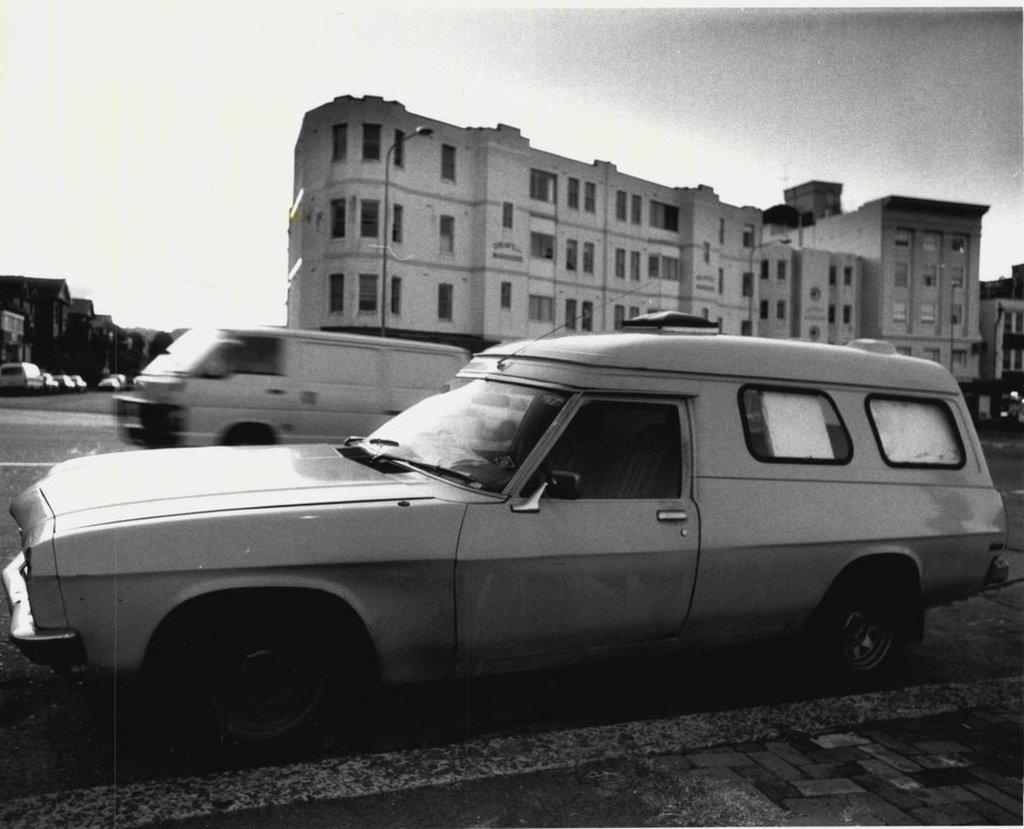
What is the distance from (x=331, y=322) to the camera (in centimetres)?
930

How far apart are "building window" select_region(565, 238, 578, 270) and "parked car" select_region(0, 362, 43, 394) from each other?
505cm

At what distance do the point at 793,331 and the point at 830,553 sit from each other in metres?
51.9

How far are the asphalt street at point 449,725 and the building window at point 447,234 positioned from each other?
4.95 metres

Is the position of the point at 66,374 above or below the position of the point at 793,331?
below

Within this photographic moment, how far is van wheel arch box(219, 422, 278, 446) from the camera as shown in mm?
9555

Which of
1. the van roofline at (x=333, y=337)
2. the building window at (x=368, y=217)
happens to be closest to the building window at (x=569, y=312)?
the building window at (x=368, y=217)

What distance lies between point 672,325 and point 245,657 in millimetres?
2803

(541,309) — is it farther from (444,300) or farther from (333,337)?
(444,300)

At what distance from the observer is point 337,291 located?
7.93 meters

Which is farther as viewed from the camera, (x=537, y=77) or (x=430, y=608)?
(x=537, y=77)

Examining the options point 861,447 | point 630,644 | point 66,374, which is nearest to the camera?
point 630,644

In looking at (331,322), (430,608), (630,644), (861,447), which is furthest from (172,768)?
(331,322)

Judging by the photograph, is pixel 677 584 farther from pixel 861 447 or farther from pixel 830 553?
pixel 861 447

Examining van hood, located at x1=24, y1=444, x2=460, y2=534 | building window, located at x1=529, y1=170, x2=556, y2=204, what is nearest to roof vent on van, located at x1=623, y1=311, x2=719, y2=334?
van hood, located at x1=24, y1=444, x2=460, y2=534
